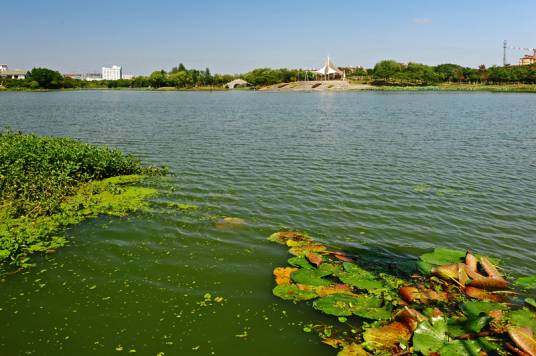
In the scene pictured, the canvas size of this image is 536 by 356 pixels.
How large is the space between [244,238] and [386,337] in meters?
6.05

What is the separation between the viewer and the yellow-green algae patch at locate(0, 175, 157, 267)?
36.7ft

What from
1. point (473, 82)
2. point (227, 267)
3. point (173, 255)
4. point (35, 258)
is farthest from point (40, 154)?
point (473, 82)

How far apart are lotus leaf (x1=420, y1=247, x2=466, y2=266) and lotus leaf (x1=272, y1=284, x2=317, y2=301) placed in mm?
3545

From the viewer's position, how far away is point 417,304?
8703mm

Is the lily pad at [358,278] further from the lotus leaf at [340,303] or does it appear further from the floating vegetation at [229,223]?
the floating vegetation at [229,223]

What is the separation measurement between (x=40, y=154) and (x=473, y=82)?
197 meters

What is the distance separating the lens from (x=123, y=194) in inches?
643

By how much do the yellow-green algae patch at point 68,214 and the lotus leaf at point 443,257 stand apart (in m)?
9.78

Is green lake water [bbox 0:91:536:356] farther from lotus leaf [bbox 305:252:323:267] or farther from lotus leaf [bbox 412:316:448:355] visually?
lotus leaf [bbox 412:316:448:355]

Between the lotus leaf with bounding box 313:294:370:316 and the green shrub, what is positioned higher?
the green shrub

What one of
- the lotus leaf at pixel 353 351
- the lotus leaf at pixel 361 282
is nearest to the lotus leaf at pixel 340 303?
the lotus leaf at pixel 361 282

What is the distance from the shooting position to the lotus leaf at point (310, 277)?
30.9 ft

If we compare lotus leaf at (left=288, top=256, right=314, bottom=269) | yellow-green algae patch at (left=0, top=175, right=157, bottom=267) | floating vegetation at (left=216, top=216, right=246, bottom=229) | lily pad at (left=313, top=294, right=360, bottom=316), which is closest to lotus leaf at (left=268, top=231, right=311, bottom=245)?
lotus leaf at (left=288, top=256, right=314, bottom=269)

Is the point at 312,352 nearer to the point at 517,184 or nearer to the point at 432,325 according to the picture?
the point at 432,325
